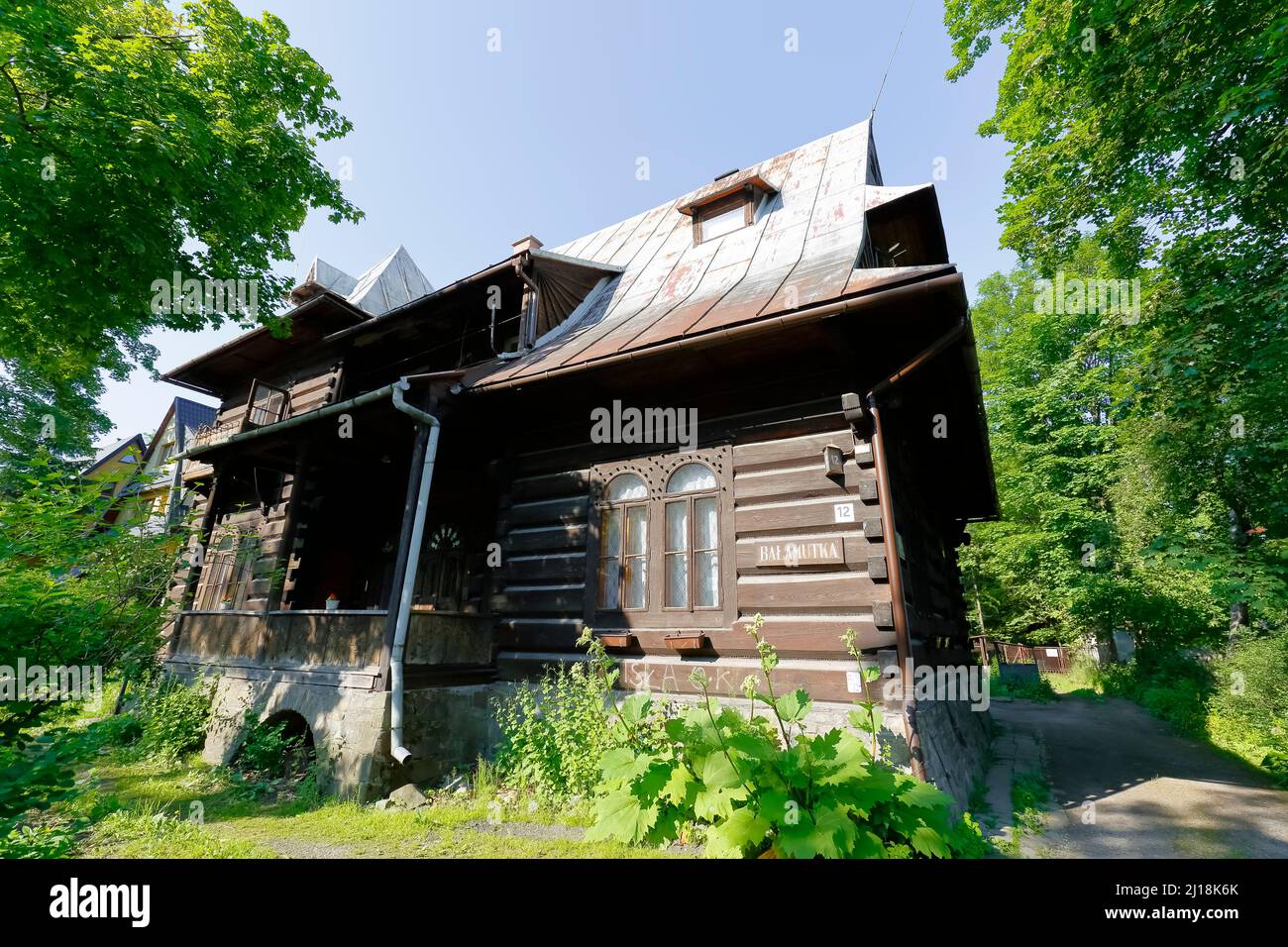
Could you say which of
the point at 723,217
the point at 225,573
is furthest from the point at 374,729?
the point at 225,573

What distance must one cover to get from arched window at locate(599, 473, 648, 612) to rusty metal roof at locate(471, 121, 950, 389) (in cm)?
168

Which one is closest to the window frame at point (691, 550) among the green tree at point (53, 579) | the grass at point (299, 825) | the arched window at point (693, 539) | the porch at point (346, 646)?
the arched window at point (693, 539)

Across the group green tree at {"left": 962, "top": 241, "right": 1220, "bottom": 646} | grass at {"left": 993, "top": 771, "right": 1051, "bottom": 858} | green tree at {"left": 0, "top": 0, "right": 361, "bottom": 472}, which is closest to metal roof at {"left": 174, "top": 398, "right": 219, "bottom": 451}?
green tree at {"left": 0, "top": 0, "right": 361, "bottom": 472}

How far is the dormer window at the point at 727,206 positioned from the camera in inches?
361

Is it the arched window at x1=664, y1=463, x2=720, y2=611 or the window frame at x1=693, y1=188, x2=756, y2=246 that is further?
the window frame at x1=693, y1=188, x2=756, y2=246

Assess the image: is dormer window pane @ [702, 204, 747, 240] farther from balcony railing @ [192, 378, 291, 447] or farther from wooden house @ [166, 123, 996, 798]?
balcony railing @ [192, 378, 291, 447]

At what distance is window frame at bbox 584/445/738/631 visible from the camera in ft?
20.0

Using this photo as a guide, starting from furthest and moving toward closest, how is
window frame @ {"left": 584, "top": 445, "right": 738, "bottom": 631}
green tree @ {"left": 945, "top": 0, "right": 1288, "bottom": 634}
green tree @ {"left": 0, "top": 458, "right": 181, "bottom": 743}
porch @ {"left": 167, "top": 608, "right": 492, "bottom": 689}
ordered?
green tree @ {"left": 945, "top": 0, "right": 1288, "bottom": 634}, porch @ {"left": 167, "top": 608, "right": 492, "bottom": 689}, window frame @ {"left": 584, "top": 445, "right": 738, "bottom": 631}, green tree @ {"left": 0, "top": 458, "right": 181, "bottom": 743}

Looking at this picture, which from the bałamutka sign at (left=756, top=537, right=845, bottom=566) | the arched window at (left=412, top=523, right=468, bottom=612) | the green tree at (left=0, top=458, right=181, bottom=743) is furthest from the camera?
the arched window at (left=412, top=523, right=468, bottom=612)

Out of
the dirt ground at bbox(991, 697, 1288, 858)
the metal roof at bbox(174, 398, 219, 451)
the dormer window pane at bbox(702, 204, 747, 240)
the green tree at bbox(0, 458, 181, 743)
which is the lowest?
the dirt ground at bbox(991, 697, 1288, 858)

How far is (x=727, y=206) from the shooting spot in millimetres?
9555

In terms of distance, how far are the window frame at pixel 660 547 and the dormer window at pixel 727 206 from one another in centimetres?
460
